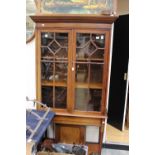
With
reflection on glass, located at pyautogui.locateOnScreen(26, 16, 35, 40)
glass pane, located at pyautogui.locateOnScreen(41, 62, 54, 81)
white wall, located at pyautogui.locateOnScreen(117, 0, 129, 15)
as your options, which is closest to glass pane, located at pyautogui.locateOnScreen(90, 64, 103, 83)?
glass pane, located at pyautogui.locateOnScreen(41, 62, 54, 81)

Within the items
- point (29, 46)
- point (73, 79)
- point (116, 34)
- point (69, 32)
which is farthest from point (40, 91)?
point (116, 34)

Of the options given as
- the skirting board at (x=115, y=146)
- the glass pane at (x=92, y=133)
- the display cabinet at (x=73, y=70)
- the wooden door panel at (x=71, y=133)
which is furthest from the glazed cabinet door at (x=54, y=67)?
the skirting board at (x=115, y=146)

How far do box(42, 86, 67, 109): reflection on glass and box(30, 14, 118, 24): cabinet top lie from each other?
800 millimetres

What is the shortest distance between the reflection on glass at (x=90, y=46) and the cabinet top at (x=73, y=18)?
0.16 meters

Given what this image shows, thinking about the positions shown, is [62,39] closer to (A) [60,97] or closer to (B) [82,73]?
(B) [82,73]

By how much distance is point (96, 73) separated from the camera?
7.84 feet

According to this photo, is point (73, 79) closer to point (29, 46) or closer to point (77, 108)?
point (77, 108)

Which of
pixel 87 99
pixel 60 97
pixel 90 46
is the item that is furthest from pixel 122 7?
pixel 60 97

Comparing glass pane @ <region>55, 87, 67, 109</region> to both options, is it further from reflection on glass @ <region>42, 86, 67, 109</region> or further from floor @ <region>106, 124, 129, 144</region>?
floor @ <region>106, 124, 129, 144</region>

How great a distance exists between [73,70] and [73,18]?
1.92 ft

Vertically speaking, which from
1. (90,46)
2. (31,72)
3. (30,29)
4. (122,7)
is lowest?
(31,72)

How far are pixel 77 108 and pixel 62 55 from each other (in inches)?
→ 26.3

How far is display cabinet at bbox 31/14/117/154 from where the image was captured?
226 centimetres

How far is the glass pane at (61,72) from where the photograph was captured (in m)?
2.39
